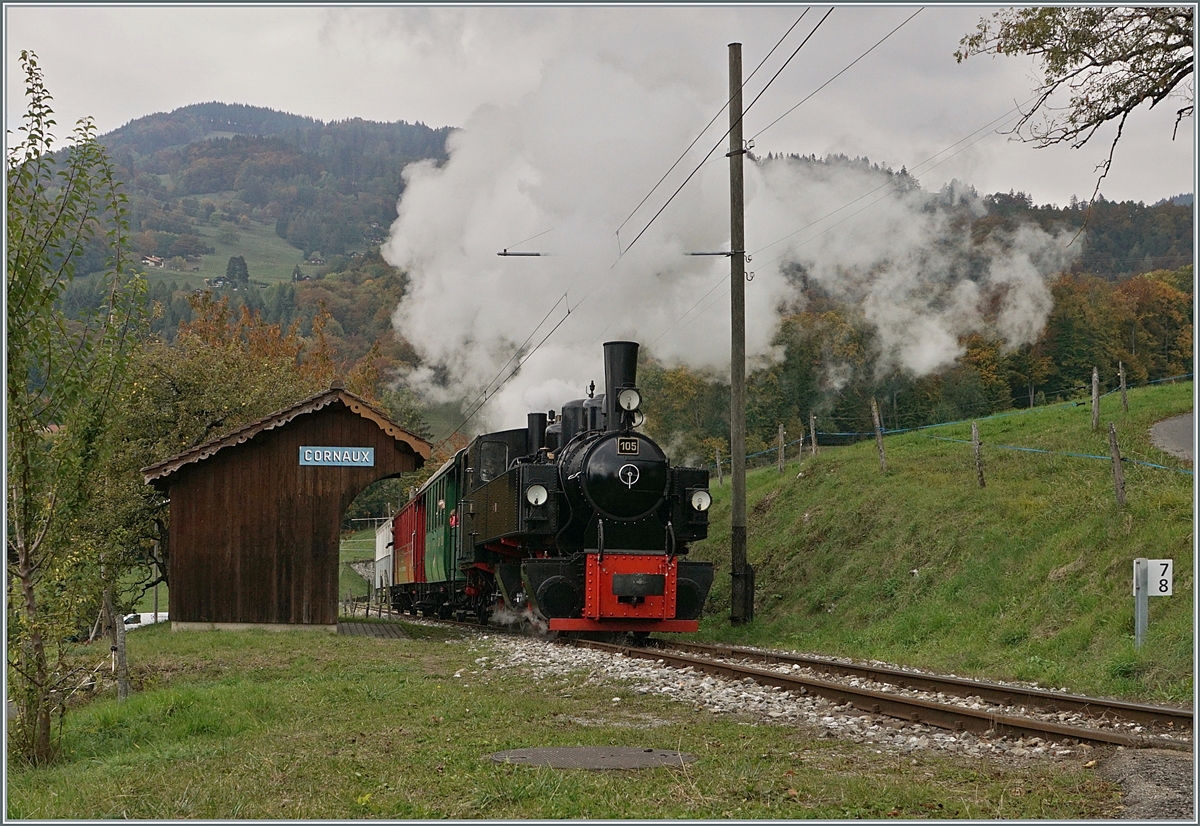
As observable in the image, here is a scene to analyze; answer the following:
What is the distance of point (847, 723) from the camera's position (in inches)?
332

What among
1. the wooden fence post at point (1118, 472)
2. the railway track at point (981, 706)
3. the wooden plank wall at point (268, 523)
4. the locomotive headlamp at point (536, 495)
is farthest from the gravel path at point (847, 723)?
the wooden plank wall at point (268, 523)

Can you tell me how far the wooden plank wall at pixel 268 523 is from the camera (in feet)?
65.9

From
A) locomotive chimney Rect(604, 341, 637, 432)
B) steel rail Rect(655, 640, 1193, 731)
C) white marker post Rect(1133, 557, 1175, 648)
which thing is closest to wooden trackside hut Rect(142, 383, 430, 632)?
locomotive chimney Rect(604, 341, 637, 432)

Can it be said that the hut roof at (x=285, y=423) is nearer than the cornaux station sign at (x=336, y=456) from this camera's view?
Yes

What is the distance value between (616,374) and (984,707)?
805 cm

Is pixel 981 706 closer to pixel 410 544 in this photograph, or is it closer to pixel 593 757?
pixel 593 757

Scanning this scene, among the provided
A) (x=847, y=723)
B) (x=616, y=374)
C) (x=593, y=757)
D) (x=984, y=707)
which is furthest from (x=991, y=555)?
(x=593, y=757)

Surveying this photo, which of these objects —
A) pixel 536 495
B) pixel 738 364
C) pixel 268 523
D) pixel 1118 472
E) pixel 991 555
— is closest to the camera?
pixel 1118 472

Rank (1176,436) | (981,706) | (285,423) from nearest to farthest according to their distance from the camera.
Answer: (981,706) → (1176,436) → (285,423)

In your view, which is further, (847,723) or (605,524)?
(605,524)

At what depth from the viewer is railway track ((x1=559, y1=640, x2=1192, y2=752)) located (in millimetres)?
7434

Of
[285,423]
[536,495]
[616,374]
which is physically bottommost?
[536,495]

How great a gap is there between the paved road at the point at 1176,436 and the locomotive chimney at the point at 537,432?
10007 mm

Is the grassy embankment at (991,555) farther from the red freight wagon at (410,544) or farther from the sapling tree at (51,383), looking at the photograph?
the sapling tree at (51,383)
